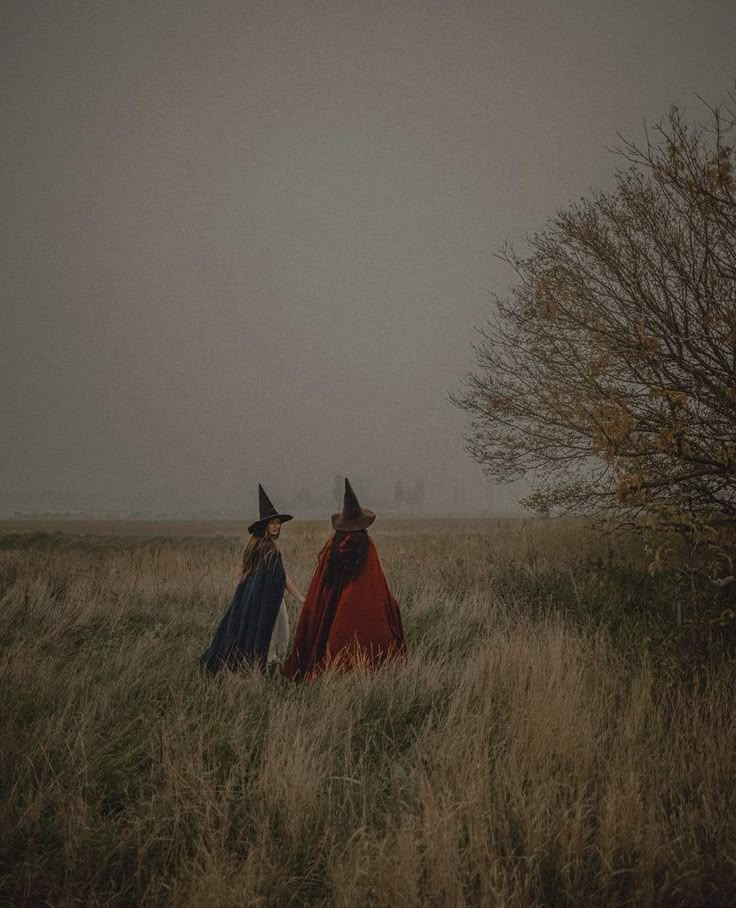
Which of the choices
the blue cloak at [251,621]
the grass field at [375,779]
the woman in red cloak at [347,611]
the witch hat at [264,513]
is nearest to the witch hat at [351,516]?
the woman in red cloak at [347,611]

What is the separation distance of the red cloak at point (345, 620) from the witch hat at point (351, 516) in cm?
10

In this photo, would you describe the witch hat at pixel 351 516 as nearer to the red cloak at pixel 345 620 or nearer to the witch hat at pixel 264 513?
the red cloak at pixel 345 620

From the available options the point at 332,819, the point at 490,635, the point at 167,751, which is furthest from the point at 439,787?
the point at 490,635

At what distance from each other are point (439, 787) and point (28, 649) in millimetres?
4229

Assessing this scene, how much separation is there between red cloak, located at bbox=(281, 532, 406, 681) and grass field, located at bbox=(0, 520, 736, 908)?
0.31m

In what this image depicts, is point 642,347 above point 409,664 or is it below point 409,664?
above

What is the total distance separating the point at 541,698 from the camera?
12.5ft

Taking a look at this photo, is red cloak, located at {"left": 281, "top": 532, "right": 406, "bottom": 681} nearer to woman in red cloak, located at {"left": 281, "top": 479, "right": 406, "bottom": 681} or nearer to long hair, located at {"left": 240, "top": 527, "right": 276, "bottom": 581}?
woman in red cloak, located at {"left": 281, "top": 479, "right": 406, "bottom": 681}

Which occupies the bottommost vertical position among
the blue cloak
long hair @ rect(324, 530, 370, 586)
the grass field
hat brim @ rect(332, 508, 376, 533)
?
the grass field

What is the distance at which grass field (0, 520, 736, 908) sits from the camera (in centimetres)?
233

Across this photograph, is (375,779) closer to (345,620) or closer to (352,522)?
(345,620)

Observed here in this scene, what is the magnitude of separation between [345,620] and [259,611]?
2.99 ft

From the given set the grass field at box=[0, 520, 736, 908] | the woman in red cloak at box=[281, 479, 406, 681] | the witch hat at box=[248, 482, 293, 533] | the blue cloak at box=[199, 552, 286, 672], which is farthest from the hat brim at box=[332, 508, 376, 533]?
the grass field at box=[0, 520, 736, 908]

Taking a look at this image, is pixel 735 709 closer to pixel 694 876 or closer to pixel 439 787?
pixel 694 876
